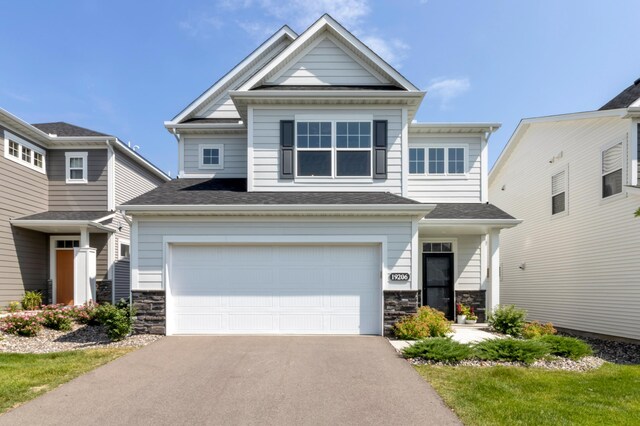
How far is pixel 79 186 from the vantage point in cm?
1500

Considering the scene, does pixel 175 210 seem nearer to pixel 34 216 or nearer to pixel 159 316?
pixel 159 316

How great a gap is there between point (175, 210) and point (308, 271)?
3.54m

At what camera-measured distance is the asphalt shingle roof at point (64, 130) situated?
15.3 metres

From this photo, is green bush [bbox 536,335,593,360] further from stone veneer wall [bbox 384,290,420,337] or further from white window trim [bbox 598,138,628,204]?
white window trim [bbox 598,138,628,204]

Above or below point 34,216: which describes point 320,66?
above

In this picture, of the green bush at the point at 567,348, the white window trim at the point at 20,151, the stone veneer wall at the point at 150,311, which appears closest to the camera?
the green bush at the point at 567,348

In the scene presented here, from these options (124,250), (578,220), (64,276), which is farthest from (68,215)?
(578,220)

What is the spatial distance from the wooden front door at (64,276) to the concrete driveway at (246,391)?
27.0ft

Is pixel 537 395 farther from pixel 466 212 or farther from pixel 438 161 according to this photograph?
pixel 438 161

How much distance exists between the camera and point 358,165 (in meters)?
11.4

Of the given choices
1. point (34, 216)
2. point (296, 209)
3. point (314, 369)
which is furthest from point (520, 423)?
point (34, 216)

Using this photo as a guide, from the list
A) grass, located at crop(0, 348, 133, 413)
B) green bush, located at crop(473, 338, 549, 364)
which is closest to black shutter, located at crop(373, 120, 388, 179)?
green bush, located at crop(473, 338, 549, 364)

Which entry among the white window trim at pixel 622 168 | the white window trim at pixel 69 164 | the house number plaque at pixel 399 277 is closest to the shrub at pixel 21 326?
the white window trim at pixel 69 164

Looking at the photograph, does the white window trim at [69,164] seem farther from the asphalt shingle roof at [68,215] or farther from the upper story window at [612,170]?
the upper story window at [612,170]
